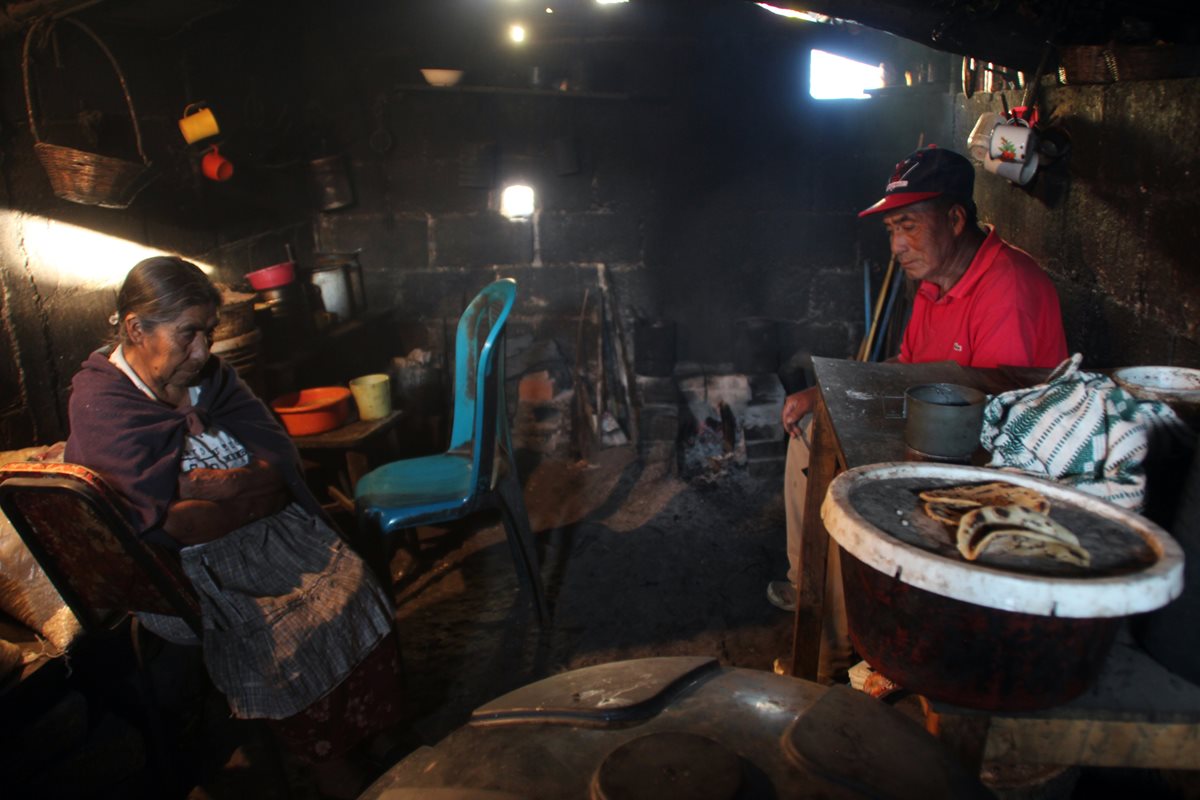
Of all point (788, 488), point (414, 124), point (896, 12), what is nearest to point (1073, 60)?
point (896, 12)

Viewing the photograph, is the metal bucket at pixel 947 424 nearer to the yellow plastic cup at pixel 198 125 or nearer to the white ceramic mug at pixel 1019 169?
the white ceramic mug at pixel 1019 169

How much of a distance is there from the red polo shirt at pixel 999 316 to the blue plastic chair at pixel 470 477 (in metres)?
1.76

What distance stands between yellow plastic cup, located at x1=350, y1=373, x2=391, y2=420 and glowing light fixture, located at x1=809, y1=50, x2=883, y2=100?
363cm

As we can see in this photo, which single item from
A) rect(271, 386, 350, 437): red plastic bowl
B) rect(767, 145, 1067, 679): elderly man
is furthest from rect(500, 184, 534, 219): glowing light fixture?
rect(767, 145, 1067, 679): elderly man

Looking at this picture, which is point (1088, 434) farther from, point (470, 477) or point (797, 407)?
point (470, 477)

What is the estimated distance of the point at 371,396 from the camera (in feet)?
13.6

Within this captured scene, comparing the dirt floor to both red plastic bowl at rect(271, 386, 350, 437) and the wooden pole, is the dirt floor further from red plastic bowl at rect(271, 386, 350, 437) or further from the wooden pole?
the wooden pole

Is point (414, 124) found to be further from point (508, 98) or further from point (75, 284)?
point (75, 284)

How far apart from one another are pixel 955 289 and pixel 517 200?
12.0 feet

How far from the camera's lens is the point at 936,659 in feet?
4.00

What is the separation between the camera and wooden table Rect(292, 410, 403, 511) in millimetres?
3887

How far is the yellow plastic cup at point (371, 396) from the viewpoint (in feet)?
13.6

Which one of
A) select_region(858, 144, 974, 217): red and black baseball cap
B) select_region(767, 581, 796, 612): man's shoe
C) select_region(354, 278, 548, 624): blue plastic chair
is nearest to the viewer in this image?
select_region(858, 144, 974, 217): red and black baseball cap

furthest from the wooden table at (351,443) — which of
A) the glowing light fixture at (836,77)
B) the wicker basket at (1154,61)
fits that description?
the glowing light fixture at (836,77)
